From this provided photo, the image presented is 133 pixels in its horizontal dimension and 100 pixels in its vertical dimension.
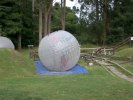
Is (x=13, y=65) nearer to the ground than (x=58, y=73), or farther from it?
farther from it

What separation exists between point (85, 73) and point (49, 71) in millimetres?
3369

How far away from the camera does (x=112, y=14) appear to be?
59281 millimetres

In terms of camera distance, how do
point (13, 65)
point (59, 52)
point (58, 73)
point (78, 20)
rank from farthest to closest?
point (78, 20)
point (59, 52)
point (58, 73)
point (13, 65)

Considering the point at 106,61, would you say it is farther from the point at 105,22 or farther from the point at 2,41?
the point at 105,22

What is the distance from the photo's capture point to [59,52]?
28391mm

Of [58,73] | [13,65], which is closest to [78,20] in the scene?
[58,73]

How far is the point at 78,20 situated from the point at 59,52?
3704cm

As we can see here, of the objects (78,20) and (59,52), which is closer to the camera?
(59,52)

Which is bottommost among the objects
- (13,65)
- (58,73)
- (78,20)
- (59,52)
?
(58,73)

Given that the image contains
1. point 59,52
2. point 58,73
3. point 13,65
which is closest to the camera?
point 13,65

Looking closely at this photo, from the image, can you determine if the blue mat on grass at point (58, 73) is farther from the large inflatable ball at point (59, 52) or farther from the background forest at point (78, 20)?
the background forest at point (78, 20)

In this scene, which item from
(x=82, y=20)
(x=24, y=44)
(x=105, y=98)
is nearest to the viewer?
Answer: (x=105, y=98)

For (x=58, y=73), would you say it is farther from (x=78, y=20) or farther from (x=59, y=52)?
(x=78, y=20)

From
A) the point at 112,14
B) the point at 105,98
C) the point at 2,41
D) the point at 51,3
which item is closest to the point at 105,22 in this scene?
the point at 112,14
